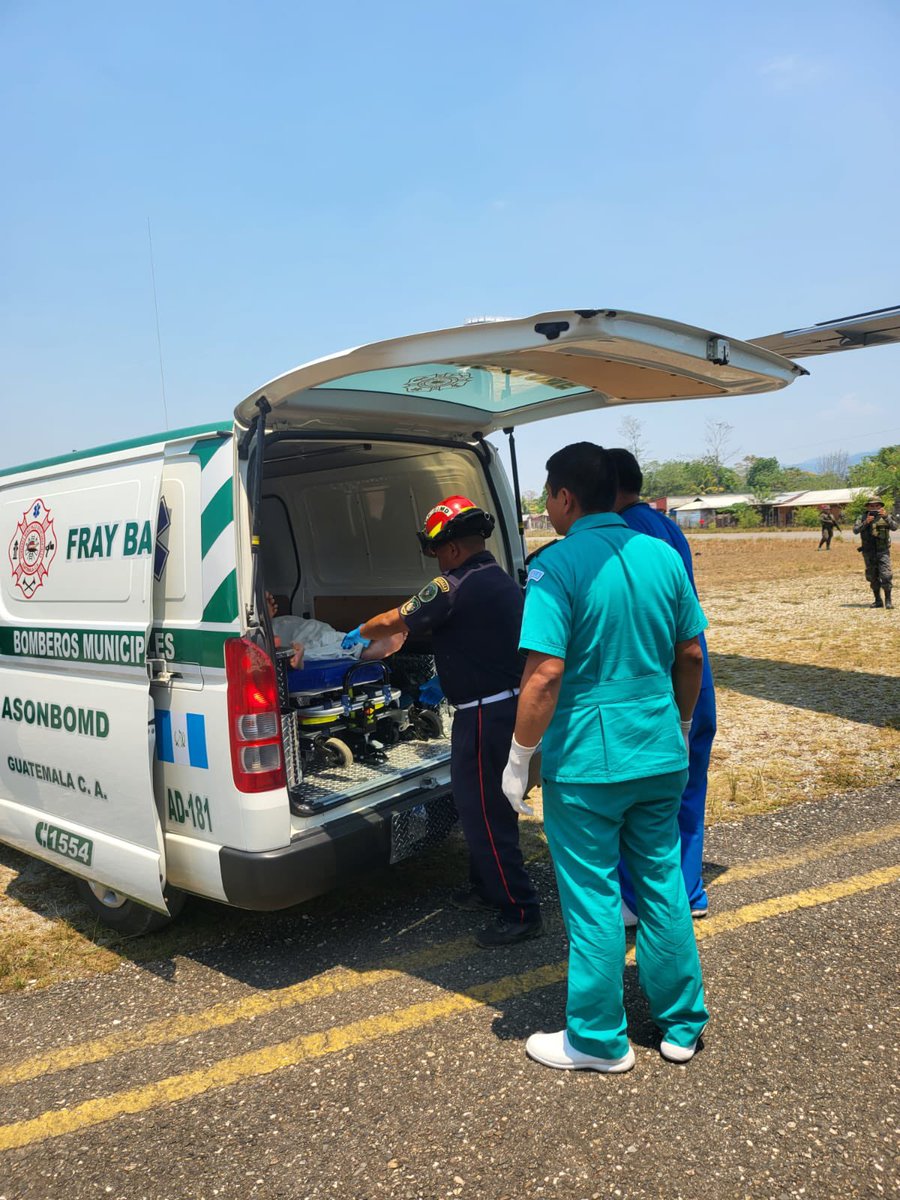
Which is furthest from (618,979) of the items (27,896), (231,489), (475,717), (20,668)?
(27,896)

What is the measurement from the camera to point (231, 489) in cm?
313

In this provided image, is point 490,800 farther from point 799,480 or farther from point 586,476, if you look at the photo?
point 799,480

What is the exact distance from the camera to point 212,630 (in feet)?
10.3

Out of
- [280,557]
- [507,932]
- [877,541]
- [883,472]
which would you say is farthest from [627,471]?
[883,472]

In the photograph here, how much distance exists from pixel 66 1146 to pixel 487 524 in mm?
2539

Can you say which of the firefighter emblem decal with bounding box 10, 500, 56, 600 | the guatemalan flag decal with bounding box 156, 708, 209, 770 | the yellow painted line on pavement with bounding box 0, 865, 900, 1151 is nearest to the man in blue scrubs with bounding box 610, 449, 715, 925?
the yellow painted line on pavement with bounding box 0, 865, 900, 1151

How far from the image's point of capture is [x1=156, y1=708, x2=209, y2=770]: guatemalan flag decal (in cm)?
320

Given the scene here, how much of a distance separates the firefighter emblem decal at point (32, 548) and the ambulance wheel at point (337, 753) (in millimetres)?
1503

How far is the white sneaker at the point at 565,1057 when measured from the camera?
8.85 ft

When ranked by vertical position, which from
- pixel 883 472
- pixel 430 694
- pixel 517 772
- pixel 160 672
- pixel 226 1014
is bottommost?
pixel 226 1014

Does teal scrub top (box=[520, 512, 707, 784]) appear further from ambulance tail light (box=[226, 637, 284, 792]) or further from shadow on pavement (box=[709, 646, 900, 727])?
shadow on pavement (box=[709, 646, 900, 727])

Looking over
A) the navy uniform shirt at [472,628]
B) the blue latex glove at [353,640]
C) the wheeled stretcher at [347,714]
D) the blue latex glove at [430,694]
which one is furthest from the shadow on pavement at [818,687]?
the blue latex glove at [353,640]

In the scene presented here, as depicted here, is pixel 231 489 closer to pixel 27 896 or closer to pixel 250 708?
pixel 250 708

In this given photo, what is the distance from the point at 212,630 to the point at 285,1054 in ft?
A: 4.74
